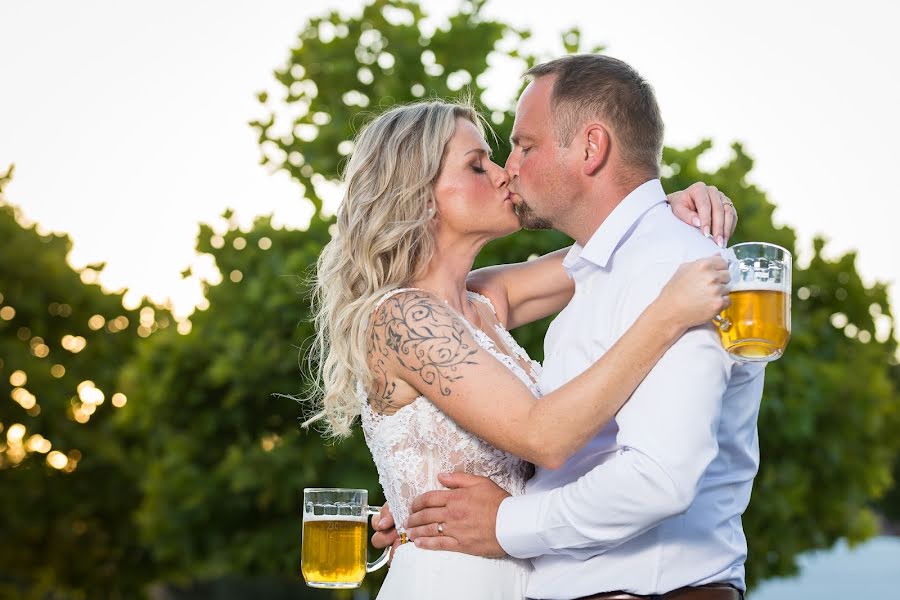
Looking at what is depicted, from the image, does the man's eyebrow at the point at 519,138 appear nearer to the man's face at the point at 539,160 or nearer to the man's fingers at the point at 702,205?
the man's face at the point at 539,160

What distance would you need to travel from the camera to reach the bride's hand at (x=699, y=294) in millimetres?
3297

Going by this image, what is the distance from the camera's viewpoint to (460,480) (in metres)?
4.23

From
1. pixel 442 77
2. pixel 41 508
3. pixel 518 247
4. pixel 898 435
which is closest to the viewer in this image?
pixel 518 247

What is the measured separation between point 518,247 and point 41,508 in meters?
19.6

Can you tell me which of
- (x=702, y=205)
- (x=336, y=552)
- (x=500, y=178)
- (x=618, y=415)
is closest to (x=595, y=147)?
(x=702, y=205)

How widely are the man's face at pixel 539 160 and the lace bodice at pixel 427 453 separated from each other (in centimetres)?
61

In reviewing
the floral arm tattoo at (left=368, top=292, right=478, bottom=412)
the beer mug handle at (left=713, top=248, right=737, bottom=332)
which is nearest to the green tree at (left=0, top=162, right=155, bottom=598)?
the floral arm tattoo at (left=368, top=292, right=478, bottom=412)

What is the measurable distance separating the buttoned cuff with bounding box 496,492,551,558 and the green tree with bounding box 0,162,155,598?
24.9 m

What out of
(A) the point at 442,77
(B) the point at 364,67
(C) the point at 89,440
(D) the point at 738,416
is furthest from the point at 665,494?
(C) the point at 89,440

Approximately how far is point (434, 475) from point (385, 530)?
44cm

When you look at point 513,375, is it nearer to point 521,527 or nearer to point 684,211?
point 521,527

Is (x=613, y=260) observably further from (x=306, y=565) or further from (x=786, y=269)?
(x=306, y=565)

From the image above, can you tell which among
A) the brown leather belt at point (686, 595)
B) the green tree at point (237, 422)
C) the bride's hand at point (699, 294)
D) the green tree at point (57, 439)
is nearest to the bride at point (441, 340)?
the bride's hand at point (699, 294)

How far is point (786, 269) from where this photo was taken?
11.2ft
